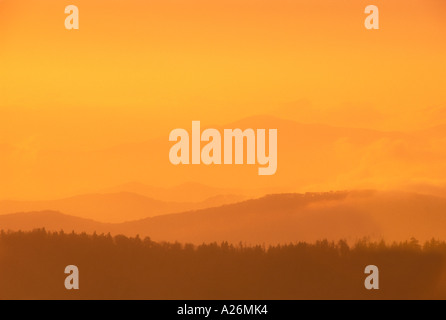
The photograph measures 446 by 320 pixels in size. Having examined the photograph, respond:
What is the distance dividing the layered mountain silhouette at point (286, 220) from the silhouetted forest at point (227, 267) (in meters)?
0.05

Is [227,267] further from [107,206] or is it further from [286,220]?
[107,206]

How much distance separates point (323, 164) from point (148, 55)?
45.4 inches

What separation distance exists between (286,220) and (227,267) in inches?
16.6

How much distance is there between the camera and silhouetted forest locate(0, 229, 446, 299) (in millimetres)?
5109

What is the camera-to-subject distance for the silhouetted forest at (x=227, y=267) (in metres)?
5.11

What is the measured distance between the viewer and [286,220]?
5.13 m

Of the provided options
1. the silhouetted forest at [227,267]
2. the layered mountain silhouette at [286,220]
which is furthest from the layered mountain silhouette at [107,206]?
the silhouetted forest at [227,267]

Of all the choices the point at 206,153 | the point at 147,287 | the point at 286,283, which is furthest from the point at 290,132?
the point at 147,287

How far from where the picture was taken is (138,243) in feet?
16.7

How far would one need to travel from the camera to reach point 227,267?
512cm

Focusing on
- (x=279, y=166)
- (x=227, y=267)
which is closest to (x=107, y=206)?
(x=227, y=267)

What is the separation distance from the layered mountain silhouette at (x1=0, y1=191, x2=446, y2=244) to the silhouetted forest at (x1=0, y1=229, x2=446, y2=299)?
0.05 metres

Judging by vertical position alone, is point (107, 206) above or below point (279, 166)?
below

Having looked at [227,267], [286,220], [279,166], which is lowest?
[227,267]
